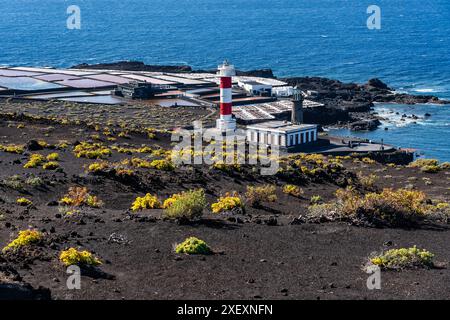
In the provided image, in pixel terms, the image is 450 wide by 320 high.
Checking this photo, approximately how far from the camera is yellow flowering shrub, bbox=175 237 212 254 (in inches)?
826

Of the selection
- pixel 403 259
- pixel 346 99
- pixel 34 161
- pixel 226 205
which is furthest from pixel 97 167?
pixel 346 99

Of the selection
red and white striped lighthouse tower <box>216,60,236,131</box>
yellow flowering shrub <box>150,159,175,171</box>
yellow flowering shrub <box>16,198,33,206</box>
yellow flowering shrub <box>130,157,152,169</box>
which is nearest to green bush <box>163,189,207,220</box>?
yellow flowering shrub <box>16,198,33,206</box>

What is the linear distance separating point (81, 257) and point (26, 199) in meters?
10.2

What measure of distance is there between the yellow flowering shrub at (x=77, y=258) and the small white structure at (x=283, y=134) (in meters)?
45.9

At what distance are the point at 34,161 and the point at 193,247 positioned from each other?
18.4 metres

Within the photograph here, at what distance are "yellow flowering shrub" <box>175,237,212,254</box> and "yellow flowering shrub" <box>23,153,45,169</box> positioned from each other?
17374 millimetres

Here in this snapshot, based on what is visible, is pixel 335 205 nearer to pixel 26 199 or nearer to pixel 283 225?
pixel 283 225

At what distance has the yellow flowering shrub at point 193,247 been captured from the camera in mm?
20984

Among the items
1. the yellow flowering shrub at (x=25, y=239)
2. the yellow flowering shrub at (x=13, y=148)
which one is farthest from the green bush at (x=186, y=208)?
the yellow flowering shrub at (x=13, y=148)

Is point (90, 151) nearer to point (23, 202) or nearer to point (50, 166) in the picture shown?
point (50, 166)

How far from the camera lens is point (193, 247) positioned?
69.1 feet

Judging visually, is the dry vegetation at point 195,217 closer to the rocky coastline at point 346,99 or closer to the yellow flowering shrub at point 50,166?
the yellow flowering shrub at point 50,166

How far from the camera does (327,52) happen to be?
16938cm

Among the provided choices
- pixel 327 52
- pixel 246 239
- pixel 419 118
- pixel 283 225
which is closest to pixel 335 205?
pixel 283 225
